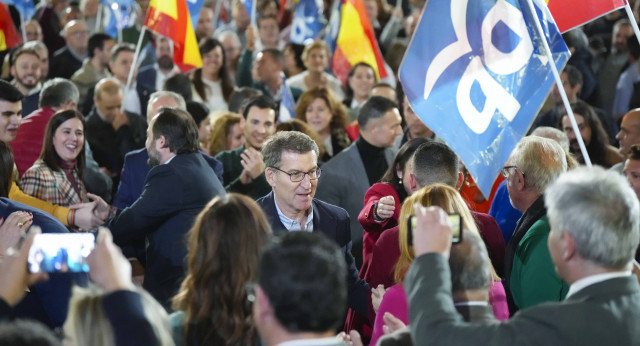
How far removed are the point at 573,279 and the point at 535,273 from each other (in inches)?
66.6

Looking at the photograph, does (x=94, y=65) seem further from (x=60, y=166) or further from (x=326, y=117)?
(x=60, y=166)

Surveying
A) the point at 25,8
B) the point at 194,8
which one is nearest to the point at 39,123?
the point at 194,8

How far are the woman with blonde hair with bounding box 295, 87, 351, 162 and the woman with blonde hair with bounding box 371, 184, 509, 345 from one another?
17.7 feet

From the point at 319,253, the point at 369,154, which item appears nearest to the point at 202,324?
the point at 319,253

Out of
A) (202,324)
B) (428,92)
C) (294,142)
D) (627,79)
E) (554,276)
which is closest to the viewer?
(202,324)

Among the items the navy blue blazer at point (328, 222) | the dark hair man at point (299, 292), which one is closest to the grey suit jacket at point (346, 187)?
the navy blue blazer at point (328, 222)

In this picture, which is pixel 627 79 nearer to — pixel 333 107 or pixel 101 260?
pixel 333 107

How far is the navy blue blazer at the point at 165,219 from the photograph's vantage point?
20.3ft

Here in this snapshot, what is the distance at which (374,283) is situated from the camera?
18.0 feet

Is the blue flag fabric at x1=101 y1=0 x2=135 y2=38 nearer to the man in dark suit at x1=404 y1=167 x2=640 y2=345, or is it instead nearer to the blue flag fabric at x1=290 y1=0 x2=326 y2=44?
the blue flag fabric at x1=290 y1=0 x2=326 y2=44

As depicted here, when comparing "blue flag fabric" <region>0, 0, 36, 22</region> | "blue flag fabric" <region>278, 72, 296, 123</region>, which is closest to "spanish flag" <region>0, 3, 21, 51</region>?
"blue flag fabric" <region>0, 0, 36, 22</region>

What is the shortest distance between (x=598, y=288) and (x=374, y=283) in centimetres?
222

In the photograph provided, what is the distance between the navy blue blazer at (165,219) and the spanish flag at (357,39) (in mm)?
5213

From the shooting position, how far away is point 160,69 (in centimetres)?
1297
